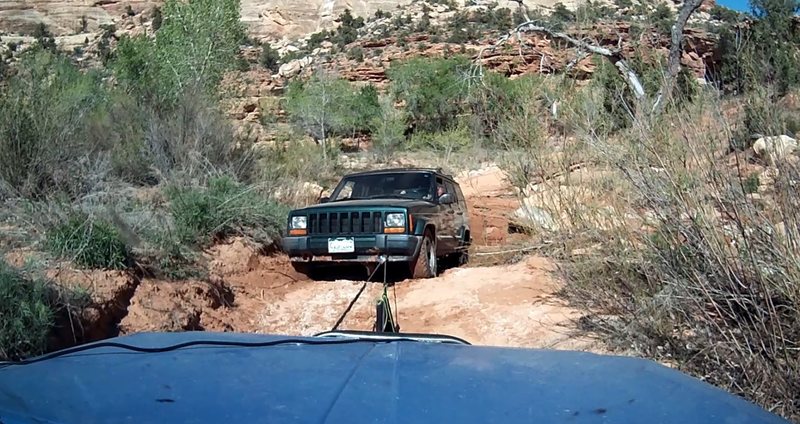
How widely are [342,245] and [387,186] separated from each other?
61.4 inches

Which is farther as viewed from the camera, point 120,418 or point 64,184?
point 64,184

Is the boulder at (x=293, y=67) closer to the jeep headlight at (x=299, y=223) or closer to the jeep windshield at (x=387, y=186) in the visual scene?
the jeep windshield at (x=387, y=186)

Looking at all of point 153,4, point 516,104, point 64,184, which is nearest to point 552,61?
point 516,104

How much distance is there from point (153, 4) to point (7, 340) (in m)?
68.5

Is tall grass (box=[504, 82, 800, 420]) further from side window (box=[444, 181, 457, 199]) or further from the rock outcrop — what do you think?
the rock outcrop

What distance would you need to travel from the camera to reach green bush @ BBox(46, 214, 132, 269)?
7.17m

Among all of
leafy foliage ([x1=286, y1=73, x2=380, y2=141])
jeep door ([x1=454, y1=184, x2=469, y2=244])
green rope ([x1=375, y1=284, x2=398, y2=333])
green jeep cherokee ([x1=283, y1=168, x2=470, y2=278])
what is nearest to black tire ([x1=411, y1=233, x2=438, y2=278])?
green jeep cherokee ([x1=283, y1=168, x2=470, y2=278])

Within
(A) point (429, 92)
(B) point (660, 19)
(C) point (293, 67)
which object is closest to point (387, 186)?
(B) point (660, 19)

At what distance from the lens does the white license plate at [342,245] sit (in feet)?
29.8

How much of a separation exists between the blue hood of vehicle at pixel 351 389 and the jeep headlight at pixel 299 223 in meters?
6.81

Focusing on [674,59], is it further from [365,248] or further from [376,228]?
[365,248]

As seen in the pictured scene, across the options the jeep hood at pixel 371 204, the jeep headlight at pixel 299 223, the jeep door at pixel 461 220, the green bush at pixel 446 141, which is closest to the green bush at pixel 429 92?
the green bush at pixel 446 141

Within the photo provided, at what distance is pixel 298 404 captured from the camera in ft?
5.65

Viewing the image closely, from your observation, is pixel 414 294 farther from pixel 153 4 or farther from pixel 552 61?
pixel 153 4
